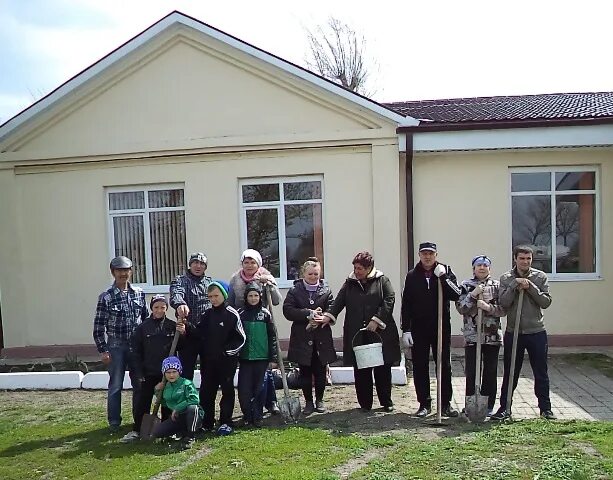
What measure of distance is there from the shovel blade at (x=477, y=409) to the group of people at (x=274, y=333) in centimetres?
14

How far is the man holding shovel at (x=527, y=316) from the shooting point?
544 centimetres

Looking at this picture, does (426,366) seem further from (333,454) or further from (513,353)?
(333,454)

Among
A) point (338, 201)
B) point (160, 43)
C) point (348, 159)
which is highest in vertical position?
point (160, 43)

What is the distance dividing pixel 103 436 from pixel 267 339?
1883 mm

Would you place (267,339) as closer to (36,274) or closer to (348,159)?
(348,159)

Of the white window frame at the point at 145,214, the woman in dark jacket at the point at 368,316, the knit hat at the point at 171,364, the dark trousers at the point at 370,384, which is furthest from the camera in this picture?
the white window frame at the point at 145,214

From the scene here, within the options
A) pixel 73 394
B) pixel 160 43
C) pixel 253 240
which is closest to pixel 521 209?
pixel 253 240

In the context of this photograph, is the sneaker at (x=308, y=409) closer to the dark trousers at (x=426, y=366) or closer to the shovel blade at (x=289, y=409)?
the shovel blade at (x=289, y=409)

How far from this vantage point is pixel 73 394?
24.6ft

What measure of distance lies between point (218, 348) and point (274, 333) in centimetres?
60

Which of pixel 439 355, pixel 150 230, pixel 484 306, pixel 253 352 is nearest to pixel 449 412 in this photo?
pixel 439 355

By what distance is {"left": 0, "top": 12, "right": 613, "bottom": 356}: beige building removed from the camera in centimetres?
915

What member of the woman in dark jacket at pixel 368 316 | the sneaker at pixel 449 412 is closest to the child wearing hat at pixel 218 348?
the woman in dark jacket at pixel 368 316

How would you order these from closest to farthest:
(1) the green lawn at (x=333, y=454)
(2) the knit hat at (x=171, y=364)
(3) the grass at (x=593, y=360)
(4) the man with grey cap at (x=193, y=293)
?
(1) the green lawn at (x=333, y=454), (2) the knit hat at (x=171, y=364), (4) the man with grey cap at (x=193, y=293), (3) the grass at (x=593, y=360)
